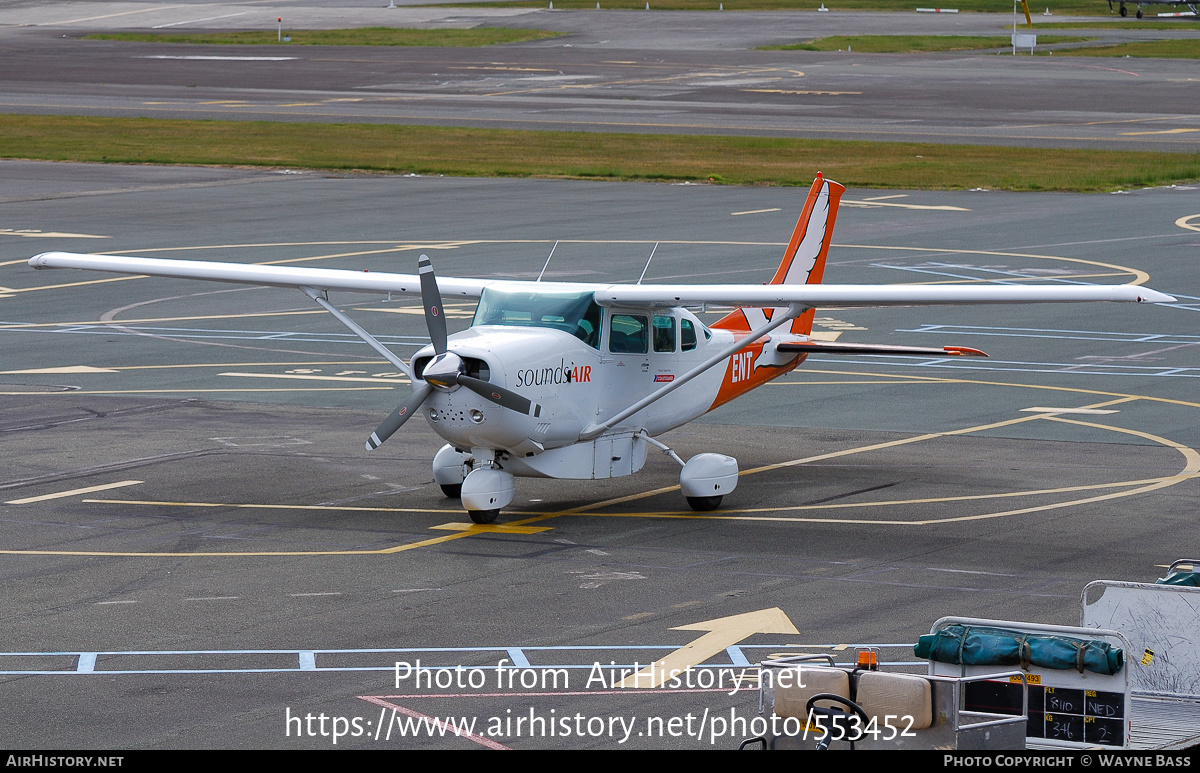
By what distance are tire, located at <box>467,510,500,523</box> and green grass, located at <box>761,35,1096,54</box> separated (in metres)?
102

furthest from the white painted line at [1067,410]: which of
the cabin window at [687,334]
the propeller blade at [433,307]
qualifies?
the propeller blade at [433,307]

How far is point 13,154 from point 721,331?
187 feet

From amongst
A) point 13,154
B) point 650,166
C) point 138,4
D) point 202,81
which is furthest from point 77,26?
point 650,166

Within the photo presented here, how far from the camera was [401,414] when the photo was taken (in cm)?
2173

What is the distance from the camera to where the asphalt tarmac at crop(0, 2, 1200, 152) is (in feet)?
271

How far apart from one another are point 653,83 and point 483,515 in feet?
266

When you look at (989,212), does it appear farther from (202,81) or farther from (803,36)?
(803,36)

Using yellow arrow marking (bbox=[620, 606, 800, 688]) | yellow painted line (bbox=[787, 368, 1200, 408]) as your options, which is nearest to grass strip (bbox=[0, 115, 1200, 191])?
yellow painted line (bbox=[787, 368, 1200, 408])

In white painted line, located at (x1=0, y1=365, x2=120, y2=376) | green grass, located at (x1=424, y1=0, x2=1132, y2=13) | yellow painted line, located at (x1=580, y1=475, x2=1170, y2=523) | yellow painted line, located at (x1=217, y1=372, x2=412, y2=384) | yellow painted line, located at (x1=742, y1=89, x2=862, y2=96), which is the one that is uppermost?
green grass, located at (x1=424, y1=0, x2=1132, y2=13)

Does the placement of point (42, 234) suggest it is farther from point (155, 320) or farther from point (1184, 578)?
point (1184, 578)

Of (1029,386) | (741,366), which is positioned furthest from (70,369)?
(1029,386)

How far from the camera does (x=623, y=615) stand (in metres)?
18.5

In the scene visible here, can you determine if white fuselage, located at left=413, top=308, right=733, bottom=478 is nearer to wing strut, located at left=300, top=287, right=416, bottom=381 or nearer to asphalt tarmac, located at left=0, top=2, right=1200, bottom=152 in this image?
wing strut, located at left=300, top=287, right=416, bottom=381

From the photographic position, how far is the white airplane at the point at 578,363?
21703 mm
